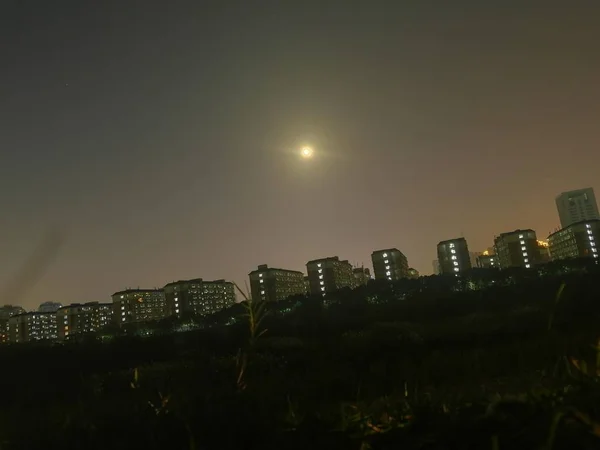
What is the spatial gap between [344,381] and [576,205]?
198641mm

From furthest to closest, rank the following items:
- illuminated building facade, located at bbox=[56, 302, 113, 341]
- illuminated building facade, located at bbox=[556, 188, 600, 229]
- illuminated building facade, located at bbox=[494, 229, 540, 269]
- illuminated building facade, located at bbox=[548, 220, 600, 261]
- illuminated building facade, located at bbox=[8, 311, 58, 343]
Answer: illuminated building facade, located at bbox=[556, 188, 600, 229] → illuminated building facade, located at bbox=[8, 311, 58, 343] → illuminated building facade, located at bbox=[56, 302, 113, 341] → illuminated building facade, located at bbox=[494, 229, 540, 269] → illuminated building facade, located at bbox=[548, 220, 600, 261]

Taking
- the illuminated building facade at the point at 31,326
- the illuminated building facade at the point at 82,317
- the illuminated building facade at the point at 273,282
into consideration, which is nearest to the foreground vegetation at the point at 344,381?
the illuminated building facade at the point at 273,282

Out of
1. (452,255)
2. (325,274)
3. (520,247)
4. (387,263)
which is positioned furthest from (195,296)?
(520,247)

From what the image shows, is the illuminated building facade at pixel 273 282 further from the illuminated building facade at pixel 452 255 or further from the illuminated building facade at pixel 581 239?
the illuminated building facade at pixel 581 239

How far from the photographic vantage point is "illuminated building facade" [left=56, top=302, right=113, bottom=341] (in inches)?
5138

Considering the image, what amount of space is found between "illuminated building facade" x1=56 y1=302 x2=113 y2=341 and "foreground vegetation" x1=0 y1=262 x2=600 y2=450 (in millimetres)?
88588

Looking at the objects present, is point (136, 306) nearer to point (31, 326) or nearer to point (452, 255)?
point (31, 326)

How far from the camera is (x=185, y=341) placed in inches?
1385

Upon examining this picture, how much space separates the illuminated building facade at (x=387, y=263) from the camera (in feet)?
415

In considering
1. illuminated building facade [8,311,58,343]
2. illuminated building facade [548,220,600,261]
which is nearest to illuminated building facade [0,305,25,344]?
illuminated building facade [8,311,58,343]

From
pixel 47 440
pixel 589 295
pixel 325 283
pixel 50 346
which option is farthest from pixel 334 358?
pixel 325 283

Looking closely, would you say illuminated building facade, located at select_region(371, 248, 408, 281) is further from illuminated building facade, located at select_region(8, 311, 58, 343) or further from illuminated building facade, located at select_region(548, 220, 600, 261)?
illuminated building facade, located at select_region(8, 311, 58, 343)

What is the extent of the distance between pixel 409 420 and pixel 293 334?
28.6 metres

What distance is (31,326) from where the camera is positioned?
461 ft
